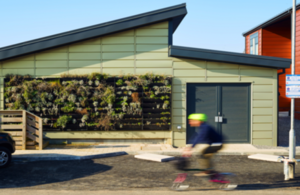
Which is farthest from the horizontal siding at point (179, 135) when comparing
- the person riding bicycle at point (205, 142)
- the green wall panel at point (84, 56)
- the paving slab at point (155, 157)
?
the person riding bicycle at point (205, 142)

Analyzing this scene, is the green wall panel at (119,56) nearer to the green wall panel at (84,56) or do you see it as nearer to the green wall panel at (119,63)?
the green wall panel at (119,63)

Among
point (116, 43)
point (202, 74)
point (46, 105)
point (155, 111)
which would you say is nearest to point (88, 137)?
point (46, 105)

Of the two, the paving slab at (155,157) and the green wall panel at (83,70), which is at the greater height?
the green wall panel at (83,70)

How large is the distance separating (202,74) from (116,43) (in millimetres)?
4014

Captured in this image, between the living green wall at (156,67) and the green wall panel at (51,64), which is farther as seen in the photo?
the green wall panel at (51,64)

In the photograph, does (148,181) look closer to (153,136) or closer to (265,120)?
(153,136)

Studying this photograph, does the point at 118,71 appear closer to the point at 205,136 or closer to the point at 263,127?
the point at 263,127

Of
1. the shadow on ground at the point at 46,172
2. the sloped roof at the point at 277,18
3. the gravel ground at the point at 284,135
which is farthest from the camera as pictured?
the sloped roof at the point at 277,18

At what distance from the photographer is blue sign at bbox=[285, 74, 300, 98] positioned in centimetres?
898

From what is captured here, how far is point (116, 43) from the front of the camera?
13.6 meters

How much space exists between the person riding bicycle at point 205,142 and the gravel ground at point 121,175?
591 mm

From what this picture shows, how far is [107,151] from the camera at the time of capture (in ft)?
39.3

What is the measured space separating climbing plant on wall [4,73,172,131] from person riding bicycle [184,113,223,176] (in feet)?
20.1

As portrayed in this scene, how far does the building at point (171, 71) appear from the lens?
44.2ft
